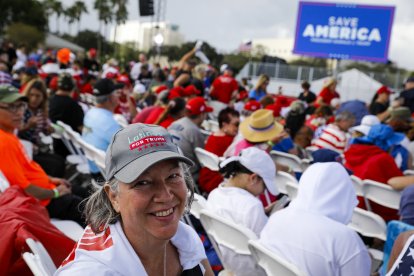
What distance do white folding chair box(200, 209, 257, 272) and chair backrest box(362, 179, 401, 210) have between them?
1609 millimetres

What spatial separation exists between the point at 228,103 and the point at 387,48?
21.3 ft

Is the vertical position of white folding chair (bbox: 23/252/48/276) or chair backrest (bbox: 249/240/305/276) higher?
white folding chair (bbox: 23/252/48/276)

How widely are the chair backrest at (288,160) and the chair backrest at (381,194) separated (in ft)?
3.46

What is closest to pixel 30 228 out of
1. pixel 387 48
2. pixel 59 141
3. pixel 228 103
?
pixel 59 141

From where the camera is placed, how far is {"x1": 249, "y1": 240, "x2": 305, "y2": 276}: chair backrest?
6.49 ft

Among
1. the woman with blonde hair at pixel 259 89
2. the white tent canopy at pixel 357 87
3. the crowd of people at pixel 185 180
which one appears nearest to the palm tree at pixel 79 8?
the white tent canopy at pixel 357 87

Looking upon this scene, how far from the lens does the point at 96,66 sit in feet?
55.3

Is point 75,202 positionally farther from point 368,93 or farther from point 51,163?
point 368,93

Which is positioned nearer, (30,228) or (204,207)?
(30,228)

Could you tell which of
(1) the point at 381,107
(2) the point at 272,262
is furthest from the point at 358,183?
(1) the point at 381,107

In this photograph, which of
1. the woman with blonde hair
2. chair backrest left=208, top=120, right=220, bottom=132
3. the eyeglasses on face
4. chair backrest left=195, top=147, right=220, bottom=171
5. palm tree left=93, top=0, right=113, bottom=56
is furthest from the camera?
palm tree left=93, top=0, right=113, bottom=56

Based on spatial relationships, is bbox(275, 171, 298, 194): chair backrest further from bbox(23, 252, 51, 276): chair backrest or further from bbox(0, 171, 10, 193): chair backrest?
bbox(23, 252, 51, 276): chair backrest

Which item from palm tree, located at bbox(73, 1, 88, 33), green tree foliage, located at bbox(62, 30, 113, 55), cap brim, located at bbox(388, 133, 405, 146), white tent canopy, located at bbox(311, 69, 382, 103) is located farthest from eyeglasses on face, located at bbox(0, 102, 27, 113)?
palm tree, located at bbox(73, 1, 88, 33)

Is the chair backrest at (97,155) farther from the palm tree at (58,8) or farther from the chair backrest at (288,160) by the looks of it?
the palm tree at (58,8)
